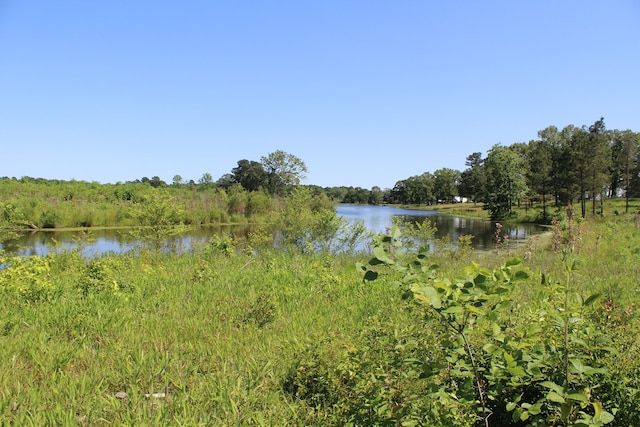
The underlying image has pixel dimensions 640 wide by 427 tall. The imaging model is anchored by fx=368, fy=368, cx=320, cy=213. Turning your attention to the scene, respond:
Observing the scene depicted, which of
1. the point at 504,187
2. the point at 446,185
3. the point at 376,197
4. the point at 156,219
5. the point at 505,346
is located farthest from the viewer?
the point at 376,197

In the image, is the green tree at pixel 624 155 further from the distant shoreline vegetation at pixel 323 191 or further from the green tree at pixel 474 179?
the green tree at pixel 474 179

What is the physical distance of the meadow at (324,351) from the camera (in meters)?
1.56

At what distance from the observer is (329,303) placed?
4.61m

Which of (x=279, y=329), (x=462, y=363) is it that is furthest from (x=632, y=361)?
(x=279, y=329)

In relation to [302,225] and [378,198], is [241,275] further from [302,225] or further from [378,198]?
[378,198]

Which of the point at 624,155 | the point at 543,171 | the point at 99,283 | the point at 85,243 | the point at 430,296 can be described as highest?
the point at 624,155

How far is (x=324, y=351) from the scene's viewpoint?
2783mm

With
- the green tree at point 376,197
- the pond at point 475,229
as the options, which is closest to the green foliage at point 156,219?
the pond at point 475,229

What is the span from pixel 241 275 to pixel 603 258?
9531 mm

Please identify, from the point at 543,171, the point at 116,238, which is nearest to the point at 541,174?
the point at 543,171

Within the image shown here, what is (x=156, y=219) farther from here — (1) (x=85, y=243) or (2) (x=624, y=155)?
(2) (x=624, y=155)

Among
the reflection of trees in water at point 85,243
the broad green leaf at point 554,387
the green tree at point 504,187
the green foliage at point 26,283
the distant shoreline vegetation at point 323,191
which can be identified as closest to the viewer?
the broad green leaf at point 554,387

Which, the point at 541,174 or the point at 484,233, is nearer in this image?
the point at 484,233

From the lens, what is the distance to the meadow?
1557 millimetres
